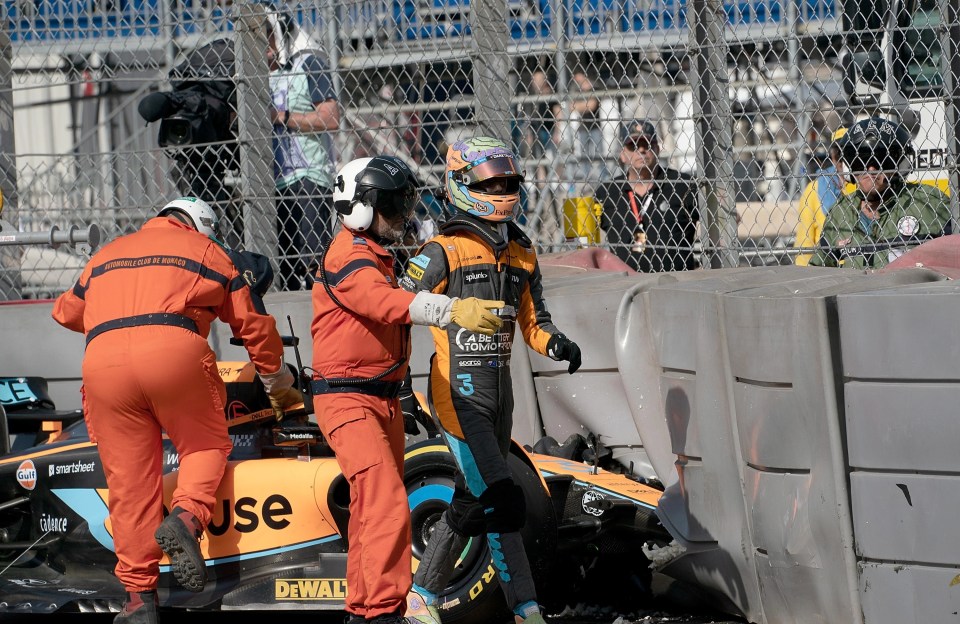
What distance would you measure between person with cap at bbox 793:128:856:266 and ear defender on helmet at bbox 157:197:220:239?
10.2 feet

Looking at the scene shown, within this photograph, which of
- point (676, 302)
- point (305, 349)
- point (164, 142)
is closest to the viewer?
point (676, 302)

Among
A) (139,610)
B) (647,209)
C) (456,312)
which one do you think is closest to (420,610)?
(139,610)

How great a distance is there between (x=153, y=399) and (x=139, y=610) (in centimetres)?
82

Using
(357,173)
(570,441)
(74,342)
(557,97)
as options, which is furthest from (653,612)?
(74,342)

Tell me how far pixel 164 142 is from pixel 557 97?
2355 millimetres

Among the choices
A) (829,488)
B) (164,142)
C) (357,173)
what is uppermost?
(164,142)

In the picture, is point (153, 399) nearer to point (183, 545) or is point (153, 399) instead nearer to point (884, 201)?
point (183, 545)

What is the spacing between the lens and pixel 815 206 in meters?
7.91

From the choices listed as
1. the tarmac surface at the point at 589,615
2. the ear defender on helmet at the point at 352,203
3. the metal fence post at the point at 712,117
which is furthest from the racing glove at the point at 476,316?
the metal fence post at the point at 712,117

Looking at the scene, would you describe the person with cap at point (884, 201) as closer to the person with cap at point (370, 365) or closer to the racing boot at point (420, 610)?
the person with cap at point (370, 365)

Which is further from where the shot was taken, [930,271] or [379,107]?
Result: [379,107]

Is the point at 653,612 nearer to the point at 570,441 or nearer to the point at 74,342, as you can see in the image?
the point at 570,441

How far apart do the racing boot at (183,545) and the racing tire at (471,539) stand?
0.88 meters

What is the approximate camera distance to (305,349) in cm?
754
